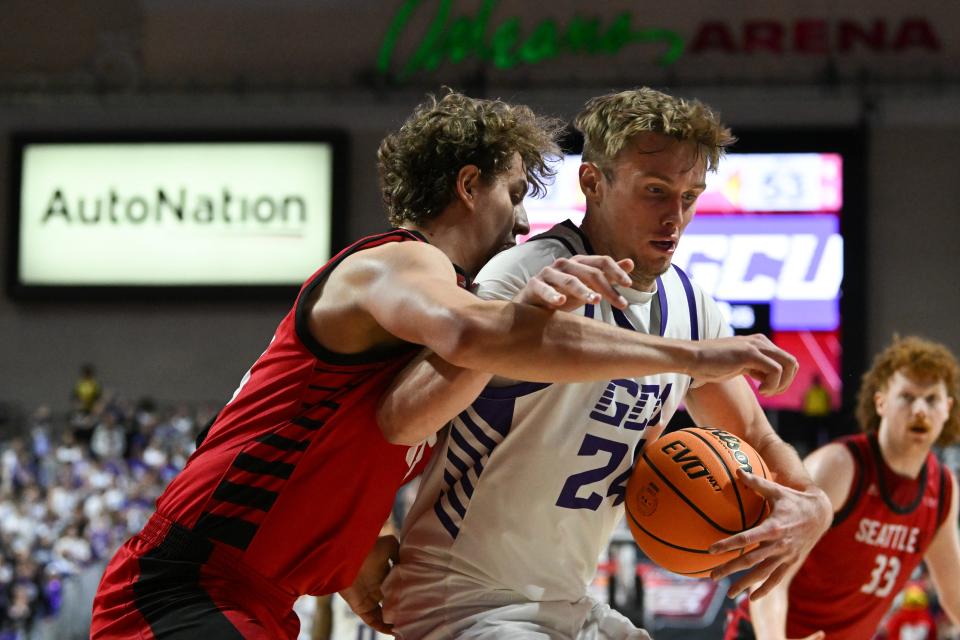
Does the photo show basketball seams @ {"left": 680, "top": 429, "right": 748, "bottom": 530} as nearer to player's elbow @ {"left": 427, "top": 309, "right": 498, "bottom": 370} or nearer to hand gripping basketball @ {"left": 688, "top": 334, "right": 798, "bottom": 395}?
hand gripping basketball @ {"left": 688, "top": 334, "right": 798, "bottom": 395}

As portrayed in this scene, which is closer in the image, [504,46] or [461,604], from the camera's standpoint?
[461,604]

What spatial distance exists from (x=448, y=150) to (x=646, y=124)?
0.52 meters

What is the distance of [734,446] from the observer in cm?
305

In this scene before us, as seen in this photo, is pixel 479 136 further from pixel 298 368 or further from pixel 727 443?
pixel 727 443

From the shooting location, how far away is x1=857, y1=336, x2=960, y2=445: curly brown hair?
5062 millimetres

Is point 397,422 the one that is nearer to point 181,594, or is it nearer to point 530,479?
point 530,479

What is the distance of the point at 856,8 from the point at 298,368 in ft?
48.1

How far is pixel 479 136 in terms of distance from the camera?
3.05m

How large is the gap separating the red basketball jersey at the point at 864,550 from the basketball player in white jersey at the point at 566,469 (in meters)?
1.91

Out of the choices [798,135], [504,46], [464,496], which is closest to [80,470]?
[504,46]

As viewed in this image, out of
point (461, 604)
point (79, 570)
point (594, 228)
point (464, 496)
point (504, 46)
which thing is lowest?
point (79, 570)

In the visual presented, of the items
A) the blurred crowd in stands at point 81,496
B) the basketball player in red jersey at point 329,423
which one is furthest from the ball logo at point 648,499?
the blurred crowd in stands at point 81,496

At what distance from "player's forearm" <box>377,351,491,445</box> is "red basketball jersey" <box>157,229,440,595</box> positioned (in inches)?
2.8

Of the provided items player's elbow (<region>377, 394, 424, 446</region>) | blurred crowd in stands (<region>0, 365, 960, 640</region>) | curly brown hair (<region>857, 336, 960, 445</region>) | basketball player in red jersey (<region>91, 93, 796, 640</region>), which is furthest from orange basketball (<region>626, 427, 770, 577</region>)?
blurred crowd in stands (<region>0, 365, 960, 640</region>)
